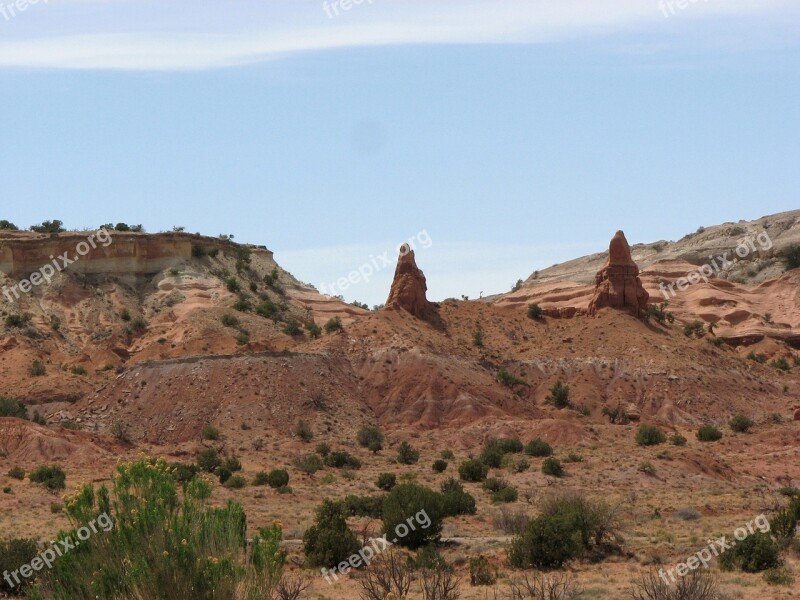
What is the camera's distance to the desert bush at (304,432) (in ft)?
189

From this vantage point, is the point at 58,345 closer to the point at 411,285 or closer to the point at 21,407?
the point at 21,407

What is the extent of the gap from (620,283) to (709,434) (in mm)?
19193

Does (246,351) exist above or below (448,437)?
above

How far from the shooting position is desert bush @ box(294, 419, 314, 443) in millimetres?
57750

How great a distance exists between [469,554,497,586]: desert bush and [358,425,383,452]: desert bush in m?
29.4

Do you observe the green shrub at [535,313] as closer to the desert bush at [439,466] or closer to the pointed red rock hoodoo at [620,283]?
the pointed red rock hoodoo at [620,283]

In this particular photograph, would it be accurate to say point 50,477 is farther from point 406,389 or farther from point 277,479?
point 406,389

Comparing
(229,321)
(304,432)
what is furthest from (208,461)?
(229,321)

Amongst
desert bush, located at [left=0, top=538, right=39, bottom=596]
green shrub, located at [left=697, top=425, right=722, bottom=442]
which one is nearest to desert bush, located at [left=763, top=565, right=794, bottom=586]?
desert bush, located at [left=0, top=538, right=39, bottom=596]

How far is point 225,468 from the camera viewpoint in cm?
4731

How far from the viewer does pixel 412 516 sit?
30844 mm

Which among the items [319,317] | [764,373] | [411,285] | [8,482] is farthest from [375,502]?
[319,317]

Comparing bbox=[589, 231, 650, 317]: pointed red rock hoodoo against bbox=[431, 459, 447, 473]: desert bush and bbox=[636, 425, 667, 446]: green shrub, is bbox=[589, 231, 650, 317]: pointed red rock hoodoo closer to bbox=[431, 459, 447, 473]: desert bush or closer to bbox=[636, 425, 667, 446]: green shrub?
bbox=[636, 425, 667, 446]: green shrub

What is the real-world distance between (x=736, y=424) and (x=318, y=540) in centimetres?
3817
